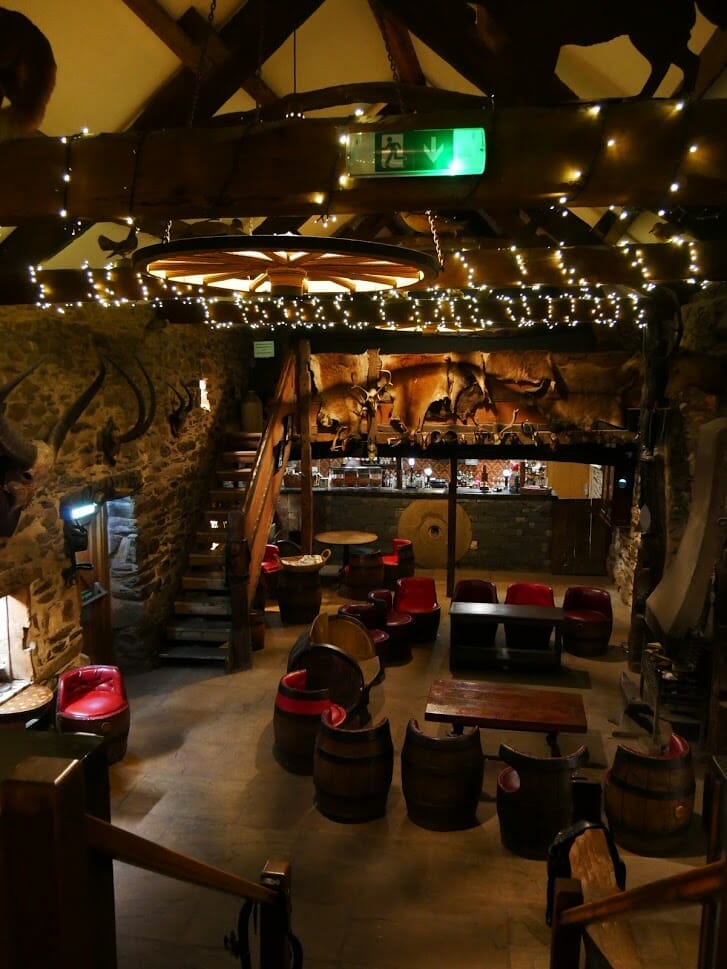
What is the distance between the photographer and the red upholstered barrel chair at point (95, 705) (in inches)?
203

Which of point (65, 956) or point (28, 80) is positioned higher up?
point (28, 80)

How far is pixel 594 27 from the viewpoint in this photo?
236 cm

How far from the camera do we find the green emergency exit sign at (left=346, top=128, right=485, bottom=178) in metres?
2.65

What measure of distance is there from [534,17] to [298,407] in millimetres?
7500

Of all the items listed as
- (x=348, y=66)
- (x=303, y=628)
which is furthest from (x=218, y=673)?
(x=348, y=66)

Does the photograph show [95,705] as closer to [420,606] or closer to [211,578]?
[211,578]

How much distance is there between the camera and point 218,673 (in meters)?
7.52

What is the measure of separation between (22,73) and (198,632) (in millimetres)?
5960

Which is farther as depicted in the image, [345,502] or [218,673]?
[345,502]

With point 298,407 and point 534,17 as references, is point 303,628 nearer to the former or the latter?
point 298,407

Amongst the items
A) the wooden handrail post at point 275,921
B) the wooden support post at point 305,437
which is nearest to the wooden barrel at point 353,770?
the wooden handrail post at point 275,921

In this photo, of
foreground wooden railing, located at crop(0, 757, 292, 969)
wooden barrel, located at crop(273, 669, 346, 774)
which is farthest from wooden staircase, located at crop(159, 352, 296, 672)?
foreground wooden railing, located at crop(0, 757, 292, 969)

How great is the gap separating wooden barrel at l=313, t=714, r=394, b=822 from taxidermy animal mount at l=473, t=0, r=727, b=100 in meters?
3.94

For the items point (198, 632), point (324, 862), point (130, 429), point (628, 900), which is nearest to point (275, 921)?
point (628, 900)
